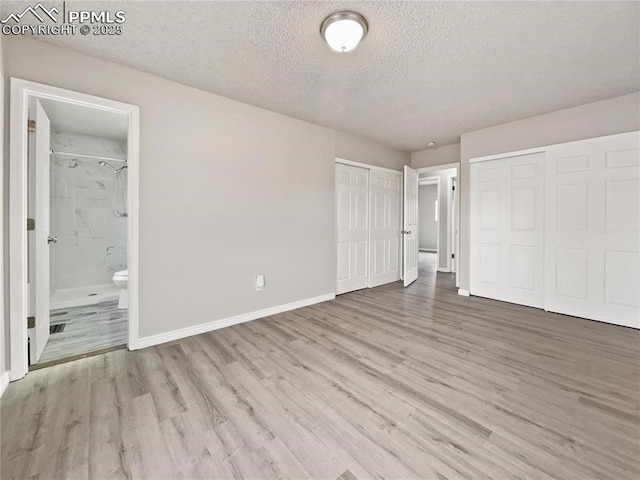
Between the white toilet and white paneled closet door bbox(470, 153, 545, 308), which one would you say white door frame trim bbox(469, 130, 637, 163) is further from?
the white toilet

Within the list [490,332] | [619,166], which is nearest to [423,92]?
[619,166]

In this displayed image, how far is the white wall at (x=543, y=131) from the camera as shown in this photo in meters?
2.97

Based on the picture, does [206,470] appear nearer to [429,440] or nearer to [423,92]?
[429,440]

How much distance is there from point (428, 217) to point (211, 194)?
9.19 meters

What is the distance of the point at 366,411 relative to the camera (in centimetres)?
164

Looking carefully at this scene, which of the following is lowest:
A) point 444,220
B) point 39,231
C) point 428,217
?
point 39,231

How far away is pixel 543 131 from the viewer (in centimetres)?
347

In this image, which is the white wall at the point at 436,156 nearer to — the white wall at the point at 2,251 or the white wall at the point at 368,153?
the white wall at the point at 368,153

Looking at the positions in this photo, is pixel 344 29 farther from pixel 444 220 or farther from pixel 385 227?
pixel 444 220

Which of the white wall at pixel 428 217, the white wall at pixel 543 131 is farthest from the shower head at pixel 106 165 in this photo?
the white wall at pixel 428 217

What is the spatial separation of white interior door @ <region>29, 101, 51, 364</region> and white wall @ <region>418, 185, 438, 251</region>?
396 inches

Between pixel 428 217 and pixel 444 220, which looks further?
pixel 428 217

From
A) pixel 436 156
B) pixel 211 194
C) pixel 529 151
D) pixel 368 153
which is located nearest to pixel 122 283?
pixel 211 194

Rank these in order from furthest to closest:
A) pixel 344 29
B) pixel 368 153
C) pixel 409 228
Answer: pixel 409 228 → pixel 368 153 → pixel 344 29
